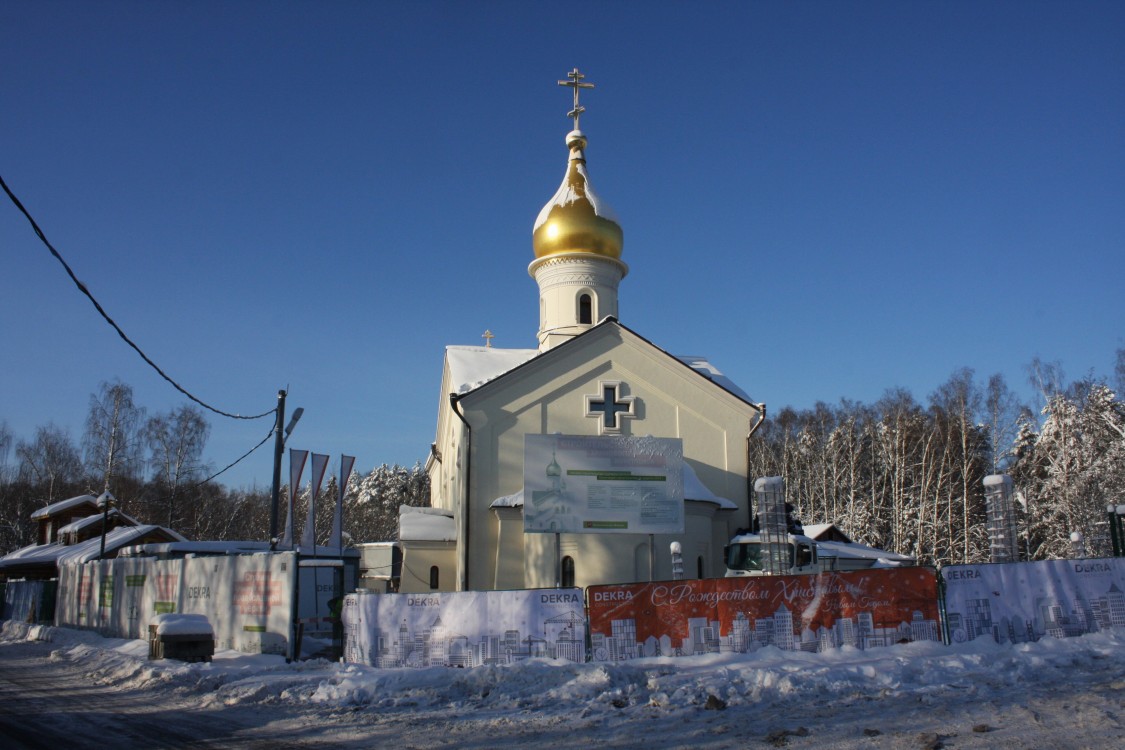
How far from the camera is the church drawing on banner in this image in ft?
73.4

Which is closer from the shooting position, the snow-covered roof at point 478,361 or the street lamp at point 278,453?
the street lamp at point 278,453

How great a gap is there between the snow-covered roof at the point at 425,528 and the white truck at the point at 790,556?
7.89m

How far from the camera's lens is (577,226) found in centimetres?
2952

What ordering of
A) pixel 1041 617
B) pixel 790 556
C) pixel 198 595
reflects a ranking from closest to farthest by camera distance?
pixel 1041 617 < pixel 198 595 < pixel 790 556

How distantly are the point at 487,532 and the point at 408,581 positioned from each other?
3.24 m

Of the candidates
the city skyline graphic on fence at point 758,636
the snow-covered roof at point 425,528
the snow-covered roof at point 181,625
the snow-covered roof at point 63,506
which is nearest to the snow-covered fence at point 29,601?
the snow-covered roof at point 63,506

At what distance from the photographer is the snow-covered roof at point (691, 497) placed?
22.7m

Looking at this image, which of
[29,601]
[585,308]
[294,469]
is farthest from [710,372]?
[29,601]

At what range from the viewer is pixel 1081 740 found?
770 cm

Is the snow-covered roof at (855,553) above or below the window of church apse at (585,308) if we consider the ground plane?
below

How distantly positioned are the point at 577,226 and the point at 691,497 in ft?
36.5

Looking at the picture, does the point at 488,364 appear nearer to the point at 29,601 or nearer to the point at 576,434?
the point at 576,434

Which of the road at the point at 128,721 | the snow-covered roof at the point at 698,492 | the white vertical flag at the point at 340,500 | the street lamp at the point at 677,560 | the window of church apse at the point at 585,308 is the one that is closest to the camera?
the road at the point at 128,721

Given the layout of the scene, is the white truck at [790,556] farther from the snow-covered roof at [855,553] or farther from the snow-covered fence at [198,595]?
the snow-covered fence at [198,595]
